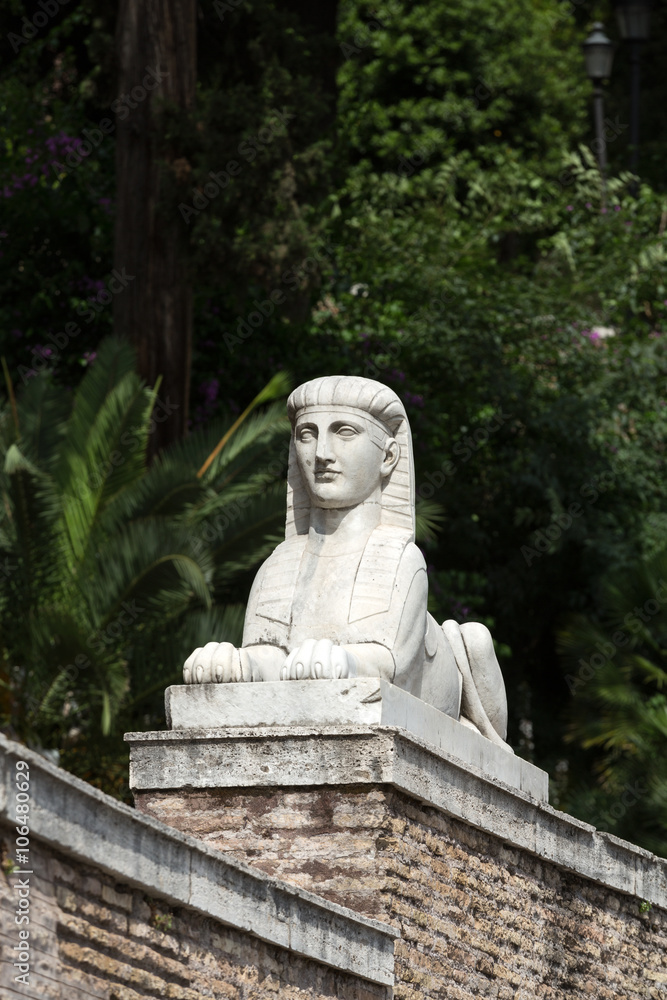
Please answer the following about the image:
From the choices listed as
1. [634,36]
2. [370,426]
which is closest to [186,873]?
[370,426]

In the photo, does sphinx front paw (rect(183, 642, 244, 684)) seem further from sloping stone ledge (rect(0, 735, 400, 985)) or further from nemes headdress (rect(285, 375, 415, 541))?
sloping stone ledge (rect(0, 735, 400, 985))

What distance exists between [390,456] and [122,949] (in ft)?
9.24

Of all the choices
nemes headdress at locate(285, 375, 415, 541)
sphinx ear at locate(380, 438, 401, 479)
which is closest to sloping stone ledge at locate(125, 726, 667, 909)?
nemes headdress at locate(285, 375, 415, 541)

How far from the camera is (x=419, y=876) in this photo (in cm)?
662

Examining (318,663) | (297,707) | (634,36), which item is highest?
(634,36)

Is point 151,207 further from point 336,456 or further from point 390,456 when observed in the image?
point 336,456

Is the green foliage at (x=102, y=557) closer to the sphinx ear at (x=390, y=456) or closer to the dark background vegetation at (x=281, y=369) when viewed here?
the dark background vegetation at (x=281, y=369)

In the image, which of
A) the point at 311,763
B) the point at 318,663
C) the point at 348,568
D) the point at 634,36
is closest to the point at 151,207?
the point at 634,36

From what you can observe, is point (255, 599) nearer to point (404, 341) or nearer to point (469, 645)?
point (469, 645)

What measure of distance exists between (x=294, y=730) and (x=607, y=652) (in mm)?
9231

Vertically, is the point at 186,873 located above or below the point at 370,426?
below

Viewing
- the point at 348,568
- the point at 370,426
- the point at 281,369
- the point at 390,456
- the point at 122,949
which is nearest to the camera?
the point at 122,949

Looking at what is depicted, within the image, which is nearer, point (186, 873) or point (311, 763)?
point (186, 873)

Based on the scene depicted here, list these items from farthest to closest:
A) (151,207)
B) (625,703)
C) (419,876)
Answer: (625,703), (151,207), (419,876)
